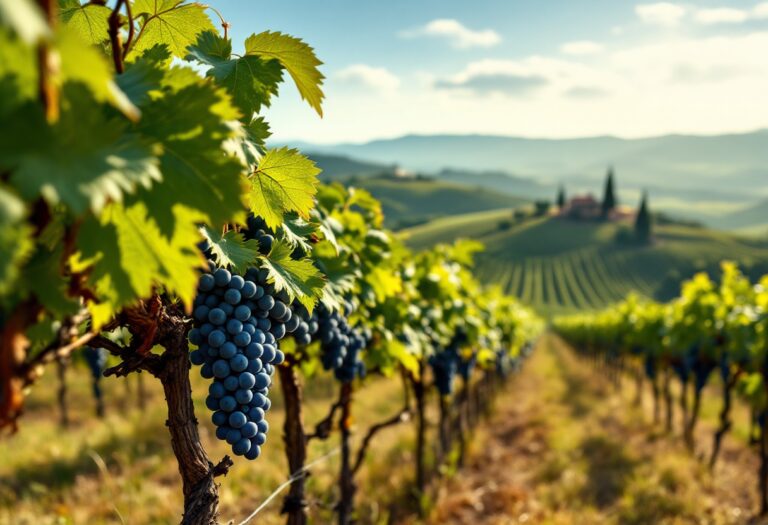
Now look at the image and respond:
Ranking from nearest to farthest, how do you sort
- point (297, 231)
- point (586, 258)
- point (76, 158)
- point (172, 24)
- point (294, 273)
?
point (76, 158), point (172, 24), point (294, 273), point (297, 231), point (586, 258)

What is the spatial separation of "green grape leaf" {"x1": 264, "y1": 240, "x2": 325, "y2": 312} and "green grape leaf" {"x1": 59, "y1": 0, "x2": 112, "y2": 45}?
3.39 feet

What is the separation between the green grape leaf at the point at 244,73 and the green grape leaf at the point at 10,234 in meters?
1.19

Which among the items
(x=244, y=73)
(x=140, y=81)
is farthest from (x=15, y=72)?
(x=244, y=73)

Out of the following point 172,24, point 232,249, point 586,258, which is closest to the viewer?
point 232,249

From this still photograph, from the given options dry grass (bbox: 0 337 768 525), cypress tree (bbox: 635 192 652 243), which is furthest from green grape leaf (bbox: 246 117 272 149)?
cypress tree (bbox: 635 192 652 243)

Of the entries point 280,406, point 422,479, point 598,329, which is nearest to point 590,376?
point 598,329

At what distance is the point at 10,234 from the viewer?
36.1 inches

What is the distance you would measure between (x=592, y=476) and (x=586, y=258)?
111 m

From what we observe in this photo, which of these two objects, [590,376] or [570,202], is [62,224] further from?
[570,202]

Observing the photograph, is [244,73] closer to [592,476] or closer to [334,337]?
[334,337]

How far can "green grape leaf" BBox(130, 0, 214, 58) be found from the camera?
2.05m

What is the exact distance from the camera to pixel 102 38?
6.86 ft

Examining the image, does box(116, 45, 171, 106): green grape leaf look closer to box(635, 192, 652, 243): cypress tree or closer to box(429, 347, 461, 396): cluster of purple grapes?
box(429, 347, 461, 396): cluster of purple grapes

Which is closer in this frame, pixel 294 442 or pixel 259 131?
pixel 259 131
